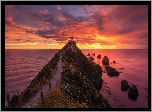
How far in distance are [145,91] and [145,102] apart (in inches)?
352

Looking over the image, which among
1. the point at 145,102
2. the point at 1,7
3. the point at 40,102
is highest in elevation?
the point at 1,7

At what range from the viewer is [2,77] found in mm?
11344

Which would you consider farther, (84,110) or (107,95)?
(107,95)

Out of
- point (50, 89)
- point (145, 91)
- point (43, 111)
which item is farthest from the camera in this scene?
point (145, 91)

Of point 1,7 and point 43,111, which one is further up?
point 1,7

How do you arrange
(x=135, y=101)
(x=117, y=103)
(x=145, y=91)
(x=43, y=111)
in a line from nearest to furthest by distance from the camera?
(x=43, y=111) → (x=117, y=103) → (x=135, y=101) → (x=145, y=91)

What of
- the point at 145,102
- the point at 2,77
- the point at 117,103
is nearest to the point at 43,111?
the point at 2,77

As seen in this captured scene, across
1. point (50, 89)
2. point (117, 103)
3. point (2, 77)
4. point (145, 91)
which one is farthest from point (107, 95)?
point (2, 77)

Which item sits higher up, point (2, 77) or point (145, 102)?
point (2, 77)

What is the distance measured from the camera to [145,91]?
4600 cm

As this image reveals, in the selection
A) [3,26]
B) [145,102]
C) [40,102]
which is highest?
[3,26]

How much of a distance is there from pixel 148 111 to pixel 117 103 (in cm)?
2509

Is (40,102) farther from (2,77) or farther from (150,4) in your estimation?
(150,4)

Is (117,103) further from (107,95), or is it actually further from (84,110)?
(84,110)
